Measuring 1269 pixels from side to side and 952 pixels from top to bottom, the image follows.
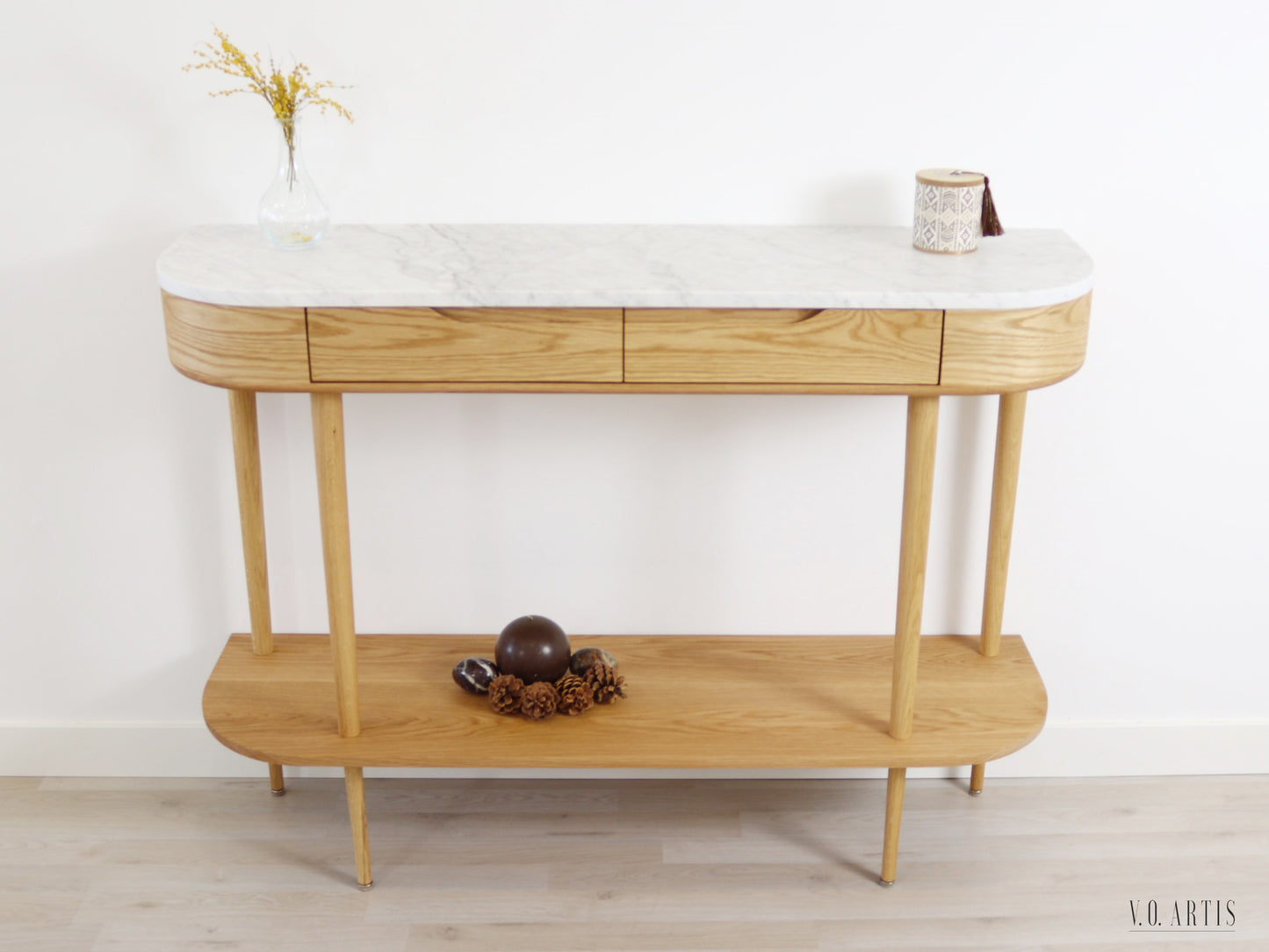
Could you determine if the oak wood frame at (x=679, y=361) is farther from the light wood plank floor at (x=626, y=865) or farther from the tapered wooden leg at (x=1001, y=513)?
the light wood plank floor at (x=626, y=865)

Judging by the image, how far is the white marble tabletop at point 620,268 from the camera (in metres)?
1.63

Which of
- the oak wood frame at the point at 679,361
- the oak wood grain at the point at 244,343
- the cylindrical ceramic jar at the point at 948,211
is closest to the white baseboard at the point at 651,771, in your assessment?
the oak wood frame at the point at 679,361

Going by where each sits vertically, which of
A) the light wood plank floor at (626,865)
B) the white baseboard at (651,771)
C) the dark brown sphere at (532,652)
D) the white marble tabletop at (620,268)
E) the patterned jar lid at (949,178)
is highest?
the patterned jar lid at (949,178)

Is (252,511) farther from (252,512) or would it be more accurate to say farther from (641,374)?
(641,374)

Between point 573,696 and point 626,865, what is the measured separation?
322 mm

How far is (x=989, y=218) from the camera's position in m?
1.85

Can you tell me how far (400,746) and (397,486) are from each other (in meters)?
0.46

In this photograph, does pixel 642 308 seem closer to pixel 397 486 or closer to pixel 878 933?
pixel 397 486

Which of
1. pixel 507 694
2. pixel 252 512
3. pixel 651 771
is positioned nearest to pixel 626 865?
pixel 651 771

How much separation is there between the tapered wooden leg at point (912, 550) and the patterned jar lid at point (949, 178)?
0.31 meters

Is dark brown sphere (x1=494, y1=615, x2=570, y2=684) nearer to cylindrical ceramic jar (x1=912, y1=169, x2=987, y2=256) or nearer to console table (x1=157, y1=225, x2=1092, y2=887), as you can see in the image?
console table (x1=157, y1=225, x2=1092, y2=887)

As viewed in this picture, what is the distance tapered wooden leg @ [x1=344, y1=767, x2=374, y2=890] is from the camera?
195cm

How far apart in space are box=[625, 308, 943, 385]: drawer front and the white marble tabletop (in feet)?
0.08

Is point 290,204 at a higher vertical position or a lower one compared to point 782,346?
higher
